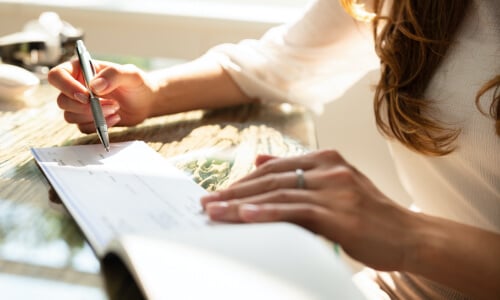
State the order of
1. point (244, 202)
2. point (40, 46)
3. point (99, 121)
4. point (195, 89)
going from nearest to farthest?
point (244, 202) → point (99, 121) → point (195, 89) → point (40, 46)

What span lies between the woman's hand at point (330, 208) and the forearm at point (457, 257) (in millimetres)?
18

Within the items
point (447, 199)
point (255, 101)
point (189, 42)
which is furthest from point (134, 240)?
point (189, 42)

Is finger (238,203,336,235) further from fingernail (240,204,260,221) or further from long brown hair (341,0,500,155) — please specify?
long brown hair (341,0,500,155)

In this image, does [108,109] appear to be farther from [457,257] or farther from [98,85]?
[457,257]

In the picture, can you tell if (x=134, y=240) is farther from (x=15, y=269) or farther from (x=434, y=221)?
(x=434, y=221)

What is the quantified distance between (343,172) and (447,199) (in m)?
0.31

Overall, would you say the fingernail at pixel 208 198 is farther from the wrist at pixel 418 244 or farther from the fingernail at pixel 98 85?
the fingernail at pixel 98 85

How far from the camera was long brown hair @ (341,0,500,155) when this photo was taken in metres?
0.81

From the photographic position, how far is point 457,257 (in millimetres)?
604

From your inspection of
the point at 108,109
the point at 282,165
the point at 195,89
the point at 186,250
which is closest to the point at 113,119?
the point at 108,109

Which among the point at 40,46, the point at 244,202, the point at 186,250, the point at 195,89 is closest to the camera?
the point at 186,250

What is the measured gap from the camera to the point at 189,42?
1562mm

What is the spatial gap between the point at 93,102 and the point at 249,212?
0.36m

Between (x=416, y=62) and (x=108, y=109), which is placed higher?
(x=416, y=62)
